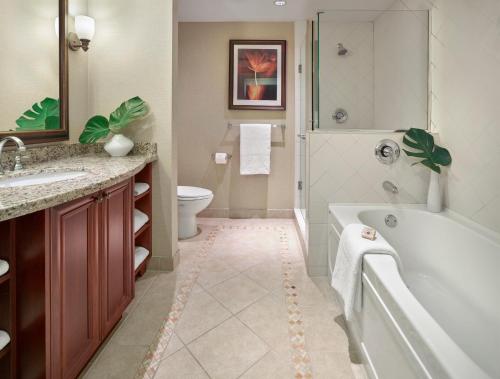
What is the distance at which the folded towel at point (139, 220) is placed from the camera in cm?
203

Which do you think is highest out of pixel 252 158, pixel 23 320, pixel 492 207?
pixel 252 158

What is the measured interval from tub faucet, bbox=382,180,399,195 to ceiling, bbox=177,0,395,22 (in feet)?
5.48

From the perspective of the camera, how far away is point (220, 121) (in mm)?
3887

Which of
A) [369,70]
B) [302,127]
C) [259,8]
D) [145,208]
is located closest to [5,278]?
[145,208]

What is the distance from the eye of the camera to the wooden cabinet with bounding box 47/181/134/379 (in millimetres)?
1102

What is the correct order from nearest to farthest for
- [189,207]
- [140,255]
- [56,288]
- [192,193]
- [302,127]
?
1. [56,288]
2. [140,255]
3. [189,207]
4. [192,193]
5. [302,127]

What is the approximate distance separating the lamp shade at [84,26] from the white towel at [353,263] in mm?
1974

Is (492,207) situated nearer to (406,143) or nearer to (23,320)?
(406,143)

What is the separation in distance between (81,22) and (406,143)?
2192mm

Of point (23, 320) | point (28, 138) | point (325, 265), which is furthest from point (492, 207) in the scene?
point (28, 138)

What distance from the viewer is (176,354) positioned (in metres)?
1.50

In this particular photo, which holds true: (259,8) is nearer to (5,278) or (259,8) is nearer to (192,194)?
(192,194)

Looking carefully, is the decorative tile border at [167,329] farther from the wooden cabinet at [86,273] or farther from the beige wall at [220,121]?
the beige wall at [220,121]

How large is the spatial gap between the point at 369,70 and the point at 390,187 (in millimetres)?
1114
